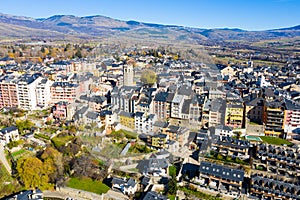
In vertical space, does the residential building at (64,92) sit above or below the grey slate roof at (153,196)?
above

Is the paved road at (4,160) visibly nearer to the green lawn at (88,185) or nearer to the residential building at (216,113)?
the green lawn at (88,185)

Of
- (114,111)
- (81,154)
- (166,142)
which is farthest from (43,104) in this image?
(166,142)

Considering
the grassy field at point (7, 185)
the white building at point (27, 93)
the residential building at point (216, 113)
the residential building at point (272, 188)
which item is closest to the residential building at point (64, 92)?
the white building at point (27, 93)

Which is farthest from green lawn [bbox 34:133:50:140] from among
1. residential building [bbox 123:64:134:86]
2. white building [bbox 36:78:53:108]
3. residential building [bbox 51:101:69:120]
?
residential building [bbox 123:64:134:86]

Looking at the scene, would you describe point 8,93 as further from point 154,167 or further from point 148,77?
point 154,167

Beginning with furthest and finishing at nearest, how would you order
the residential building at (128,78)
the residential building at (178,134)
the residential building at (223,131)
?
the residential building at (128,78) < the residential building at (223,131) < the residential building at (178,134)

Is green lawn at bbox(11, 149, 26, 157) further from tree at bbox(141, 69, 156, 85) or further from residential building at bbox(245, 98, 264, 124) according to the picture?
residential building at bbox(245, 98, 264, 124)
